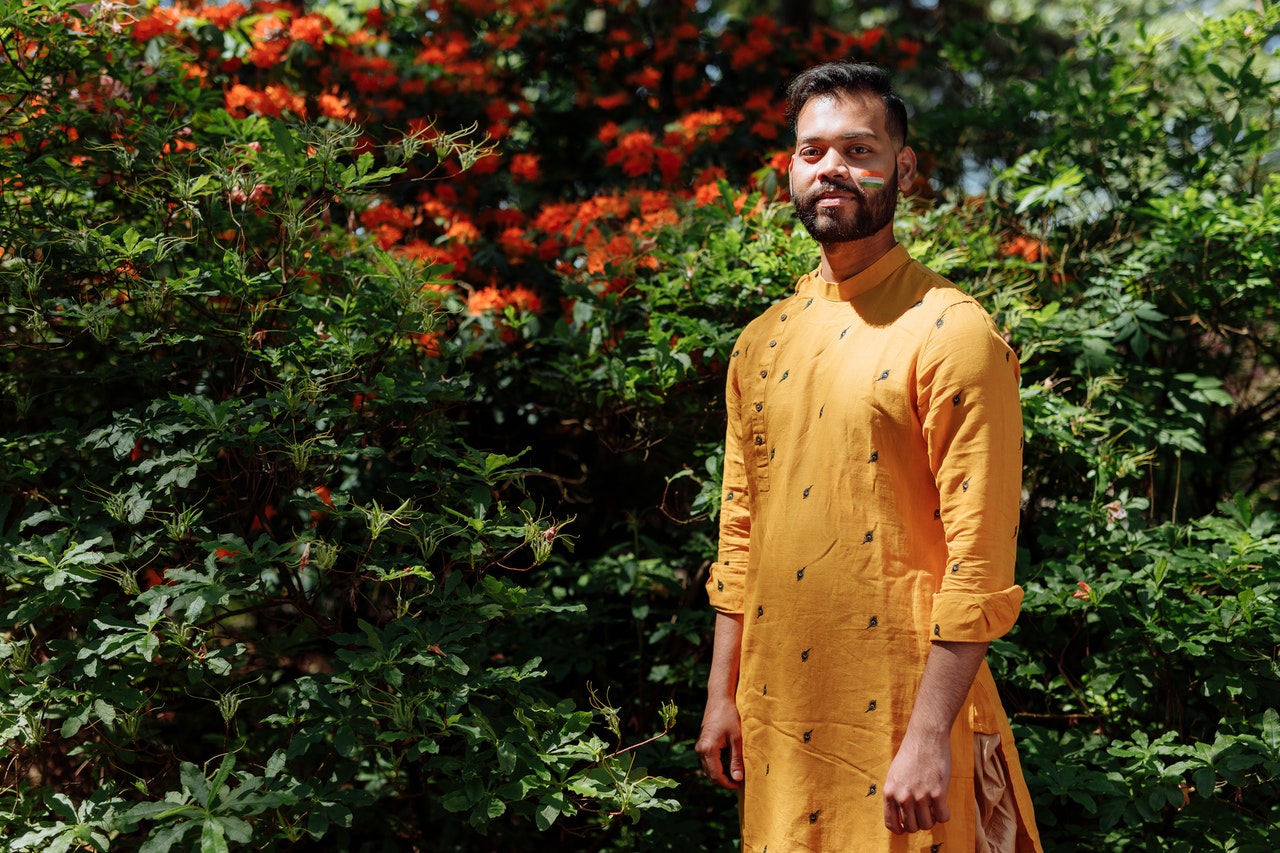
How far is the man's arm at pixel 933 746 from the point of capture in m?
1.54

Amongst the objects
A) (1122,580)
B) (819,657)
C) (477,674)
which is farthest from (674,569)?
(819,657)

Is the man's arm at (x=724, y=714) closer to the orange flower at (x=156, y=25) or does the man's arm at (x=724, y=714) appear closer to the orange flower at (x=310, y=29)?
the orange flower at (x=156, y=25)

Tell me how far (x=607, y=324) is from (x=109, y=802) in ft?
5.58

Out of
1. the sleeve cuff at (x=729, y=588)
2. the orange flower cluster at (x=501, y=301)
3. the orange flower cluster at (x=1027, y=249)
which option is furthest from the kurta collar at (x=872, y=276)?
the orange flower cluster at (x=1027, y=249)

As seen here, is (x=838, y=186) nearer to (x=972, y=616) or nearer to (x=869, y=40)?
(x=972, y=616)

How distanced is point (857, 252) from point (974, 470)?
0.47 metres

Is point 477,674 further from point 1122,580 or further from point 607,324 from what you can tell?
point 1122,580

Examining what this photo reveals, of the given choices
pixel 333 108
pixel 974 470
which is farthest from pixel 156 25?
pixel 974 470

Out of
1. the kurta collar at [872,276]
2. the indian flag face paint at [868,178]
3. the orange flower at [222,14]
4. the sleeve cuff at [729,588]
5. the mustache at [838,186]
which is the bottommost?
the sleeve cuff at [729,588]

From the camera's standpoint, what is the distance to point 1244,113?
12.2 feet

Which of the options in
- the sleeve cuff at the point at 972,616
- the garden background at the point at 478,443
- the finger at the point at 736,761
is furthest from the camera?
the garden background at the point at 478,443

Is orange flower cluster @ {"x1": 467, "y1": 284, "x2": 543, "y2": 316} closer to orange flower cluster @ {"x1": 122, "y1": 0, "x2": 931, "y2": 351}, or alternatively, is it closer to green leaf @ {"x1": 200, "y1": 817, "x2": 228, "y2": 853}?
orange flower cluster @ {"x1": 122, "y1": 0, "x2": 931, "y2": 351}

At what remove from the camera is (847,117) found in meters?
1.72

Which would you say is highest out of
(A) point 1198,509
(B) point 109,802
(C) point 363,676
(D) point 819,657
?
(A) point 1198,509
